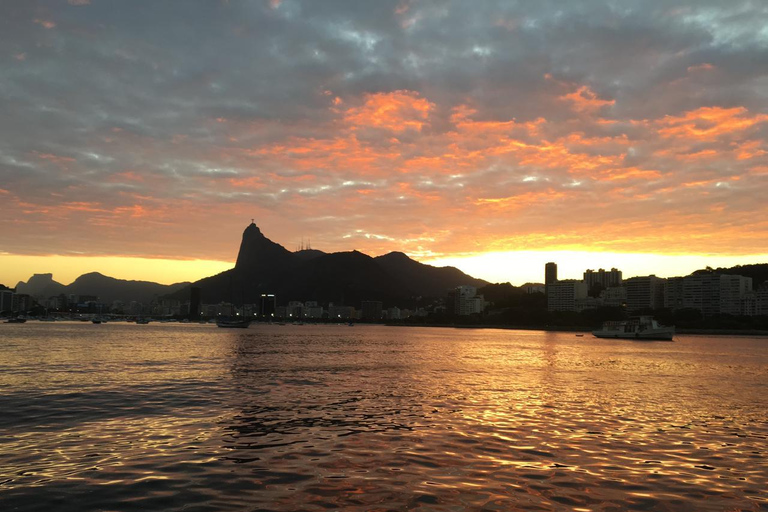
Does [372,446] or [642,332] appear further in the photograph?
[642,332]

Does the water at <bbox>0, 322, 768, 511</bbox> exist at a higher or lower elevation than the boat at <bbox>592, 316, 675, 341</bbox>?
higher

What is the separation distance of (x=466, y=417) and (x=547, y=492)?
1178cm

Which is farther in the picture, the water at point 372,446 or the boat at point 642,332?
the boat at point 642,332

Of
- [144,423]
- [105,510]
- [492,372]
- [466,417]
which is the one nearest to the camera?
[105,510]

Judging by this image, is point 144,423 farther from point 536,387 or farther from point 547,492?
point 536,387

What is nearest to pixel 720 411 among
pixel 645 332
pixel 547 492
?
pixel 547 492

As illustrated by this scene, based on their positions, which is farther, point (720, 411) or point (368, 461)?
point (720, 411)

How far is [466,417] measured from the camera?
1019 inches

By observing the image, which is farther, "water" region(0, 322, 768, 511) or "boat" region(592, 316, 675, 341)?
"boat" region(592, 316, 675, 341)

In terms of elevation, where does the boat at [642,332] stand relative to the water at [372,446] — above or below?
below

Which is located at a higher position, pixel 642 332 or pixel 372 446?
pixel 372 446

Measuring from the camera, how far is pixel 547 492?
1420 centimetres

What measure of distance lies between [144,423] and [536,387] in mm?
27346

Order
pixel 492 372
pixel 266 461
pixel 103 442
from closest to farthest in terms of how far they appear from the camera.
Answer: pixel 266 461 < pixel 103 442 < pixel 492 372
